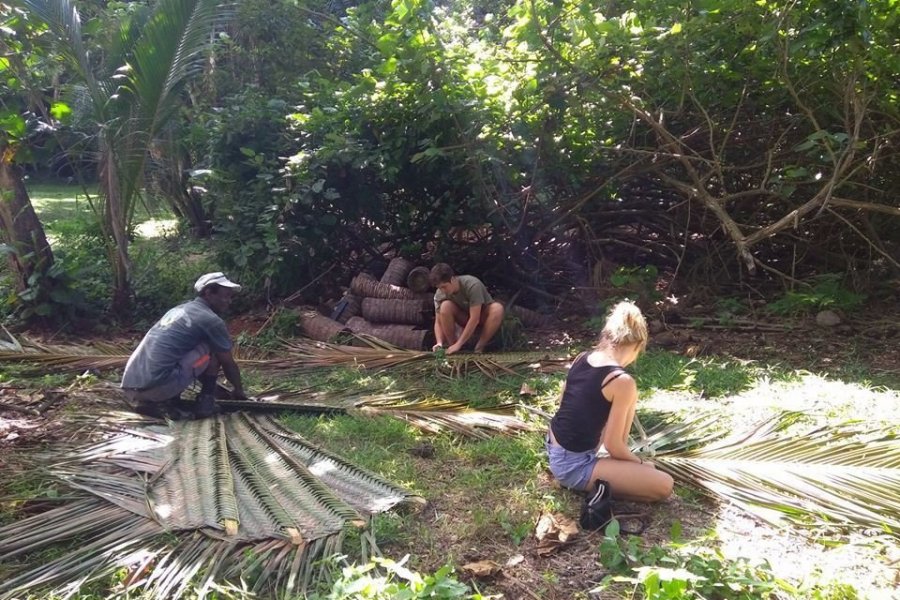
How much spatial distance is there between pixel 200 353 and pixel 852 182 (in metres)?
5.78

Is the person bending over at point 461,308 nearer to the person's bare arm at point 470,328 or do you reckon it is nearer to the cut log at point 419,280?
the person's bare arm at point 470,328

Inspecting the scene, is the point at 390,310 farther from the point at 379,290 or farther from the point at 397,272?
the point at 397,272

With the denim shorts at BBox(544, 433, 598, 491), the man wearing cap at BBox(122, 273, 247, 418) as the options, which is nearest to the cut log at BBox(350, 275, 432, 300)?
the man wearing cap at BBox(122, 273, 247, 418)

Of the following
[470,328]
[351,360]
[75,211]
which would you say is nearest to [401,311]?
[470,328]

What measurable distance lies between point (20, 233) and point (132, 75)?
2073 mm

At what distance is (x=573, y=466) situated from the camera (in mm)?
3492

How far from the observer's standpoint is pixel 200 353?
15.6 feet

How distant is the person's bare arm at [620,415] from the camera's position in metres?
3.25

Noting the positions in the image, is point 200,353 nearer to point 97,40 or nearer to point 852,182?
point 97,40

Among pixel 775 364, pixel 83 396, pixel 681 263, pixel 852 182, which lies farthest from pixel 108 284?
pixel 852 182

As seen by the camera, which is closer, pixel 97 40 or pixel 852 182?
pixel 852 182

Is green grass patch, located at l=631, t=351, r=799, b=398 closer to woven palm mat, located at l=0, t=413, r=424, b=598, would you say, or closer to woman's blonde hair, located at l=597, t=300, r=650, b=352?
woman's blonde hair, located at l=597, t=300, r=650, b=352

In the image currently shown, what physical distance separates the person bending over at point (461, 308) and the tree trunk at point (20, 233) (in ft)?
13.6

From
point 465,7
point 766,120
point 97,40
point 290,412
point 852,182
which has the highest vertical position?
point 465,7
